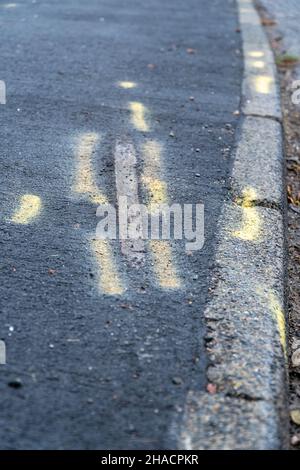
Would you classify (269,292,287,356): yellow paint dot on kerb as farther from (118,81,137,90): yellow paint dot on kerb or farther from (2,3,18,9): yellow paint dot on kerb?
(2,3,18,9): yellow paint dot on kerb

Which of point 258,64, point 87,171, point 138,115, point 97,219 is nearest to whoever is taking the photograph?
point 97,219

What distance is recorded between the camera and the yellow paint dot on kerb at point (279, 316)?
7.06ft

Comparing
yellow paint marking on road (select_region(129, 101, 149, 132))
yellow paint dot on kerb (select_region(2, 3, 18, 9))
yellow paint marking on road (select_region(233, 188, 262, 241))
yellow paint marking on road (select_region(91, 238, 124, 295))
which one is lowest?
yellow paint marking on road (select_region(91, 238, 124, 295))

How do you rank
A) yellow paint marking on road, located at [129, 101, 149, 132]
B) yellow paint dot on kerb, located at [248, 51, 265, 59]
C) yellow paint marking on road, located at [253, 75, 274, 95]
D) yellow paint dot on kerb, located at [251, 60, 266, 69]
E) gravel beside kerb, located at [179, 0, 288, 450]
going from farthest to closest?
1. yellow paint dot on kerb, located at [248, 51, 265, 59]
2. yellow paint dot on kerb, located at [251, 60, 266, 69]
3. yellow paint marking on road, located at [253, 75, 274, 95]
4. yellow paint marking on road, located at [129, 101, 149, 132]
5. gravel beside kerb, located at [179, 0, 288, 450]

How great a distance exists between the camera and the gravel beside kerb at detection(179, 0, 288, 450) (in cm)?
179

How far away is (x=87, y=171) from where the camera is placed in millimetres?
3049

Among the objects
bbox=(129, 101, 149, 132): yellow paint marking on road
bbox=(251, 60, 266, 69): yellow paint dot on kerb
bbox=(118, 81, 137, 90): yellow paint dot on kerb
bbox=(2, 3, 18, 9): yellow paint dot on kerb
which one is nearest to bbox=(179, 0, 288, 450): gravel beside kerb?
bbox=(129, 101, 149, 132): yellow paint marking on road

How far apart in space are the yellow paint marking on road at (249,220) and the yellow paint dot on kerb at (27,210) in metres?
0.85

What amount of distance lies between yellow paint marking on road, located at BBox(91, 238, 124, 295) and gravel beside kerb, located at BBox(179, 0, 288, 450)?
0.35 m

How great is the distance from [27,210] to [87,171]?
18.3 inches

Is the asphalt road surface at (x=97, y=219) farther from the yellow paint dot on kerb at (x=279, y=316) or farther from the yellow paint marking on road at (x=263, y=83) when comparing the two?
the yellow paint dot on kerb at (x=279, y=316)

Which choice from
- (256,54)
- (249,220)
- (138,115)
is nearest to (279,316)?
(249,220)

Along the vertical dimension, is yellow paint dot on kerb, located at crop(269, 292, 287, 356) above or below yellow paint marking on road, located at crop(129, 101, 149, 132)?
below

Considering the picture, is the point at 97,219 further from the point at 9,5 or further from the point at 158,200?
the point at 9,5
